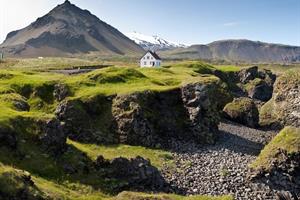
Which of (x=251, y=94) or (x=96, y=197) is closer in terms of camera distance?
(x=96, y=197)

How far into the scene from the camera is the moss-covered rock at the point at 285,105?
91.7m

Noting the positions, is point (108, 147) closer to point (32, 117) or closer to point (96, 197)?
point (32, 117)

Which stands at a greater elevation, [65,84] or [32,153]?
[65,84]

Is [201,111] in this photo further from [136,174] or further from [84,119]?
[136,174]

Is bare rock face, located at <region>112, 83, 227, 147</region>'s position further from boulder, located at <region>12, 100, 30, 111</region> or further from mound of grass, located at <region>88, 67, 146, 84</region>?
boulder, located at <region>12, 100, 30, 111</region>

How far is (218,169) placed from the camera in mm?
53062

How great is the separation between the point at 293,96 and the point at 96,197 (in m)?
69.4

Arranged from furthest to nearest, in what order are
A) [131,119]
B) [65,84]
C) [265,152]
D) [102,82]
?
1. [102,82]
2. [65,84]
3. [131,119]
4. [265,152]

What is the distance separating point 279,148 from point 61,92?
35971mm

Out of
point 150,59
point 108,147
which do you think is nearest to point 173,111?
point 108,147

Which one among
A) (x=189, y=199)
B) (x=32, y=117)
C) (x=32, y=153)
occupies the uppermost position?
(x=32, y=117)

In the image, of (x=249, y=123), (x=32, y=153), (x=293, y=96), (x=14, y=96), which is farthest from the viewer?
(x=293, y=96)

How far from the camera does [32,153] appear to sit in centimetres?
4225

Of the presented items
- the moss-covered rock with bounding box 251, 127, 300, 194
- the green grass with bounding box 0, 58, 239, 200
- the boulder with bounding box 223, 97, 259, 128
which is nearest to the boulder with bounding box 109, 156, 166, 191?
the green grass with bounding box 0, 58, 239, 200
